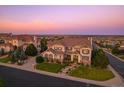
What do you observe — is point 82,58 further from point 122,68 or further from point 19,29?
point 19,29

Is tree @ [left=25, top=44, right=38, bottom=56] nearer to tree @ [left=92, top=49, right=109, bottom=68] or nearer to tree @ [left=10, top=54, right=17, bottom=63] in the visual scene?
tree @ [left=10, top=54, right=17, bottom=63]

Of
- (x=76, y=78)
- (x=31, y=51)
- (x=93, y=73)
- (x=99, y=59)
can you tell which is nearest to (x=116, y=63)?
(x=99, y=59)

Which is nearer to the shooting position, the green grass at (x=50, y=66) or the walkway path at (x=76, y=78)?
the walkway path at (x=76, y=78)

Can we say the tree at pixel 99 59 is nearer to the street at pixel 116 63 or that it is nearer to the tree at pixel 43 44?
the street at pixel 116 63

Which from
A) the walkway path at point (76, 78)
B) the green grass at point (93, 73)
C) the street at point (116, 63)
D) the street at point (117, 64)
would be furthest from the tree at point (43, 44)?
the street at point (117, 64)

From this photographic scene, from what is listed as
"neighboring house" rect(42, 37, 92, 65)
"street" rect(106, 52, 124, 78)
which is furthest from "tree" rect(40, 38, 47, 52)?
"street" rect(106, 52, 124, 78)

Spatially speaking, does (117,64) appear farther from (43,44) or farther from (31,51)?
(31,51)

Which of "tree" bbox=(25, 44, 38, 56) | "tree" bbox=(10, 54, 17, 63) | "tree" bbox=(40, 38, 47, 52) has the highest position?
"tree" bbox=(40, 38, 47, 52)

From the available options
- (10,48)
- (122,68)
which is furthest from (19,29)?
(122,68)
